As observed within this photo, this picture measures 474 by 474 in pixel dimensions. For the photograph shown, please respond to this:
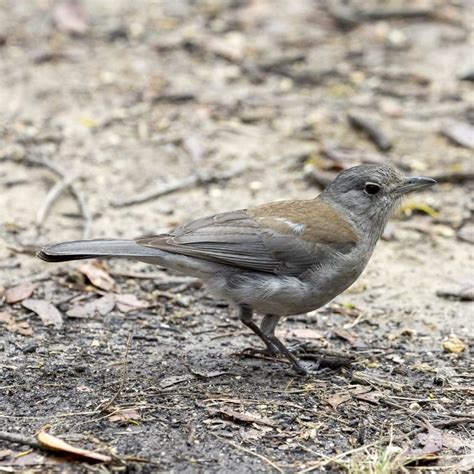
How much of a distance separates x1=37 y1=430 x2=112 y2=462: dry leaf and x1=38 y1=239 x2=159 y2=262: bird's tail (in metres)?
1.44

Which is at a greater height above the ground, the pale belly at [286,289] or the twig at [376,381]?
the pale belly at [286,289]

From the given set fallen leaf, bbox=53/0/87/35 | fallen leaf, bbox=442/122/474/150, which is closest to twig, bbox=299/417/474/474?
fallen leaf, bbox=442/122/474/150

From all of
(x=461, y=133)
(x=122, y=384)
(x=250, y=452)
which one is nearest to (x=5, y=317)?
(x=122, y=384)

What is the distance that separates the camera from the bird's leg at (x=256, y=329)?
6543mm

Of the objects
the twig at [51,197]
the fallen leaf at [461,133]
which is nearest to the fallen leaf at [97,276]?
the twig at [51,197]

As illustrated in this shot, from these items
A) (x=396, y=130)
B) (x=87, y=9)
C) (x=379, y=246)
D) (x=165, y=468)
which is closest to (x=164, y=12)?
(x=87, y=9)

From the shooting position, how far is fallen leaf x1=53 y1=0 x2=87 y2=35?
1259 centimetres

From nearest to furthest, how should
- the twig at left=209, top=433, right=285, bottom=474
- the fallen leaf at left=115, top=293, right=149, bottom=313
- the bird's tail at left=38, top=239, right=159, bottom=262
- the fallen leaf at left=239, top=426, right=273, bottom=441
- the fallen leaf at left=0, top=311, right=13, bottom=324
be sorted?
the twig at left=209, top=433, right=285, bottom=474, the fallen leaf at left=239, top=426, right=273, bottom=441, the bird's tail at left=38, top=239, right=159, bottom=262, the fallen leaf at left=0, top=311, right=13, bottom=324, the fallen leaf at left=115, top=293, right=149, bottom=313

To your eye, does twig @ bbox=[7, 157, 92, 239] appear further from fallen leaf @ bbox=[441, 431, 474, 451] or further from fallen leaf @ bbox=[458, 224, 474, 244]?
fallen leaf @ bbox=[441, 431, 474, 451]

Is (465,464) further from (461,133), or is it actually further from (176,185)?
(461,133)

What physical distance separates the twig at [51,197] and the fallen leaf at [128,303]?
1461 mm

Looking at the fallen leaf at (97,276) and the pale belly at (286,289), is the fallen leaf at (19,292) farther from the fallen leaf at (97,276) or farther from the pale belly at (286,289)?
the pale belly at (286,289)

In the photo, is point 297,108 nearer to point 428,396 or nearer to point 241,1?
point 241,1

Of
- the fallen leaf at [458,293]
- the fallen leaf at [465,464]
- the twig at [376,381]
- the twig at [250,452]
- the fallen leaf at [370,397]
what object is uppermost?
the twig at [250,452]
